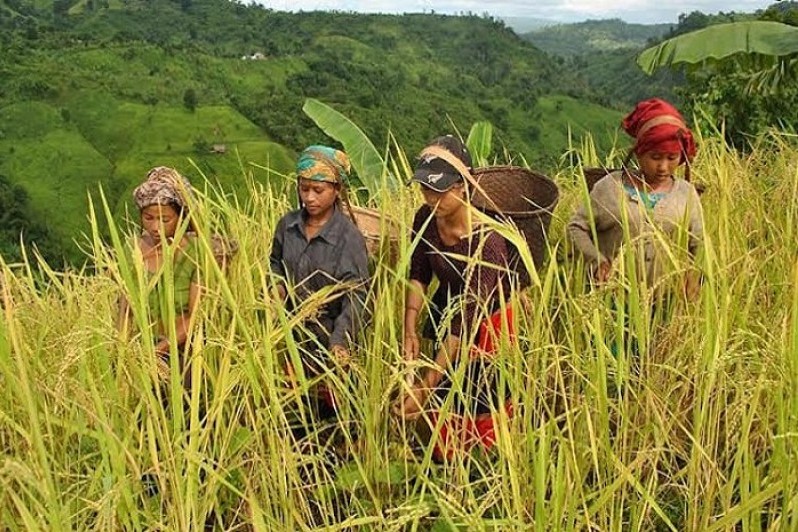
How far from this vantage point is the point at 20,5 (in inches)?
3177

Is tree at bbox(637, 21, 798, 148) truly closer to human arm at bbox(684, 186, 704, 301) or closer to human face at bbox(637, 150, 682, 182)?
human face at bbox(637, 150, 682, 182)

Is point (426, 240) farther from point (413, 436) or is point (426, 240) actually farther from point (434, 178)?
point (413, 436)

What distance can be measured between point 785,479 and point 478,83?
249 feet

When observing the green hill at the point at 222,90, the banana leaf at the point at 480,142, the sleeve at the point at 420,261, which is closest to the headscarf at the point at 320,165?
the sleeve at the point at 420,261

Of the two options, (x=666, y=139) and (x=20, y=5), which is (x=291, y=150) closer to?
(x=666, y=139)

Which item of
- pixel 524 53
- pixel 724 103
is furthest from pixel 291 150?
pixel 524 53

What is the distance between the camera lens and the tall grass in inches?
47.3

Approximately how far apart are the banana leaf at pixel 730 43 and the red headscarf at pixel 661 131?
265cm

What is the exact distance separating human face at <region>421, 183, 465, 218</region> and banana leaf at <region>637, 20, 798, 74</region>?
3.23 m

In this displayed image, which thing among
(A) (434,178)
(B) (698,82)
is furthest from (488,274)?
(B) (698,82)

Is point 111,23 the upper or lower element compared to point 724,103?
upper

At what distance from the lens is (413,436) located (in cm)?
168

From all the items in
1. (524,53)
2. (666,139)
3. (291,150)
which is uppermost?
(524,53)

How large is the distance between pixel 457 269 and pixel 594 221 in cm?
52
